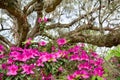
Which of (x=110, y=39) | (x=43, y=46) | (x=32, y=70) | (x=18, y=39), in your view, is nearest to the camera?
(x=32, y=70)

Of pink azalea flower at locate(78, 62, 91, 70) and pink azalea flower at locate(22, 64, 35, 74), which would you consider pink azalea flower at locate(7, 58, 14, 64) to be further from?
pink azalea flower at locate(78, 62, 91, 70)

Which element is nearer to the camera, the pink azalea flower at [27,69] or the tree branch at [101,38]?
the pink azalea flower at [27,69]

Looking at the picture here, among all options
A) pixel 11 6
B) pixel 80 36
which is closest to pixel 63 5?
pixel 80 36

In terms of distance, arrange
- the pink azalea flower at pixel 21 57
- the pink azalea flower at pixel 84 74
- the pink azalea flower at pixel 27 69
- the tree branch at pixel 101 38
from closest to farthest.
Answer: the pink azalea flower at pixel 27 69 → the pink azalea flower at pixel 21 57 → the pink azalea flower at pixel 84 74 → the tree branch at pixel 101 38

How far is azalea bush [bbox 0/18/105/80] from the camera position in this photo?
2.63m

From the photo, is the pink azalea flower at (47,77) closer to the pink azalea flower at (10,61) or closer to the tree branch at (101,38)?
the pink azalea flower at (10,61)

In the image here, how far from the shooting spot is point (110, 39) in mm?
5445

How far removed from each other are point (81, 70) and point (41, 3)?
2.90 m

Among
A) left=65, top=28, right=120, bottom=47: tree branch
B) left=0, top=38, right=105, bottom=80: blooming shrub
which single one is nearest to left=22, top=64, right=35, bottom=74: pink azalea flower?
left=0, top=38, right=105, bottom=80: blooming shrub

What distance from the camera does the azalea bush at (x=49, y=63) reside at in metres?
2.63

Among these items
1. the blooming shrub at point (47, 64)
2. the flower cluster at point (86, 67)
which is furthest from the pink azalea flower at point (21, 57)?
the flower cluster at point (86, 67)

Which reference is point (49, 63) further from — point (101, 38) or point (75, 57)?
point (101, 38)

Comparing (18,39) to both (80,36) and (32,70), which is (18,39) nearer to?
(80,36)

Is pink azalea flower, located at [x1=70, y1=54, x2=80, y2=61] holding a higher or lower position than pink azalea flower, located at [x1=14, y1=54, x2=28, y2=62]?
lower
